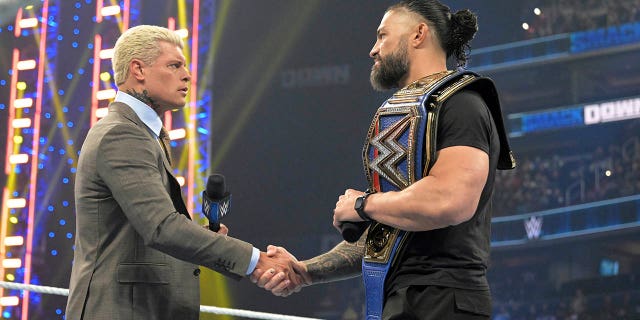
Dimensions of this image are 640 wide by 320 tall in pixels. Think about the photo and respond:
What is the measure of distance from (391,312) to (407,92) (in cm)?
51

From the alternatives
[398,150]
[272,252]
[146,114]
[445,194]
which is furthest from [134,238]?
[445,194]

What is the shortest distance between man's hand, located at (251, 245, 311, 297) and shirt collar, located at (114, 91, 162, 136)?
525mm

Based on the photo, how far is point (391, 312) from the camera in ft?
5.28

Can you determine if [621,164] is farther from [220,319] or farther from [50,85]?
[50,85]

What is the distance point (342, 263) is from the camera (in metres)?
2.16

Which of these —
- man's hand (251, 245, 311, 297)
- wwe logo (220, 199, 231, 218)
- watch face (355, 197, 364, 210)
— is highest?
watch face (355, 197, 364, 210)

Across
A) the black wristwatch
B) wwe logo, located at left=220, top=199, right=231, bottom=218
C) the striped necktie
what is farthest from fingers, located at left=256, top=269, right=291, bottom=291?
the black wristwatch

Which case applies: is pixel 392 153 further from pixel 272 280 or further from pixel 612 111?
pixel 612 111

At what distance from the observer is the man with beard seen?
1.55 m

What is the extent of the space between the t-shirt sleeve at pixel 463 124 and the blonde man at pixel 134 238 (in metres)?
0.74

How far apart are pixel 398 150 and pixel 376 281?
1.00ft

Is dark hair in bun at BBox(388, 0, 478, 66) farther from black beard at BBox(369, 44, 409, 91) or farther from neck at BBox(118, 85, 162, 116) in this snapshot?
neck at BBox(118, 85, 162, 116)

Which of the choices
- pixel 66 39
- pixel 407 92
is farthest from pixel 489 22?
pixel 407 92

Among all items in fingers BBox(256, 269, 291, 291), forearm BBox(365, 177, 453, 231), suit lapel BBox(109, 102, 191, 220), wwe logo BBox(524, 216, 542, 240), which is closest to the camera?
forearm BBox(365, 177, 453, 231)
